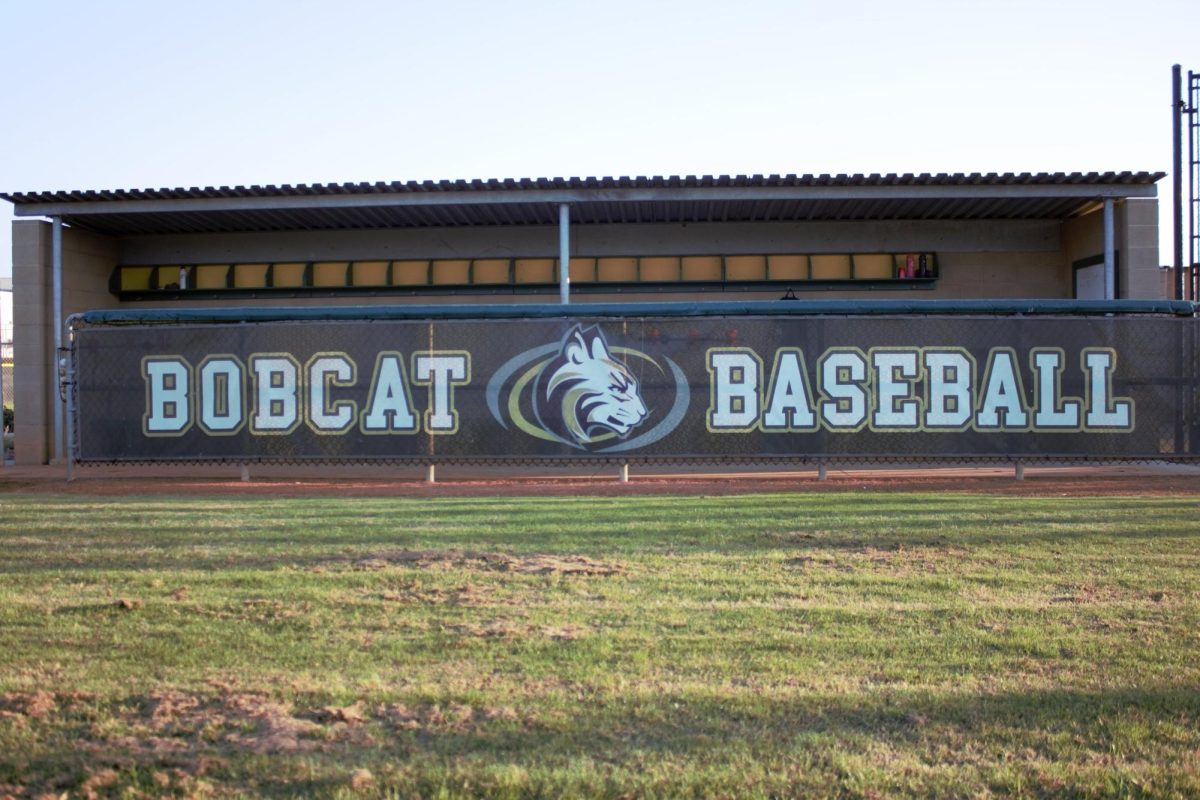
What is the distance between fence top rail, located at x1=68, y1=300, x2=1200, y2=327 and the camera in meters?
13.7

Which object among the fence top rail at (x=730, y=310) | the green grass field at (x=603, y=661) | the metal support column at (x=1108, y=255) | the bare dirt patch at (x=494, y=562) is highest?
the metal support column at (x=1108, y=255)

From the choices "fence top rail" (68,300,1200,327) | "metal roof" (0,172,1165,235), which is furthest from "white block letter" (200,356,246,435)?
"metal roof" (0,172,1165,235)

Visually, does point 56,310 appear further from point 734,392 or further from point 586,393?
point 734,392

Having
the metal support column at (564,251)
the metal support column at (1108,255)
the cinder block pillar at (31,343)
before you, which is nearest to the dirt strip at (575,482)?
the cinder block pillar at (31,343)

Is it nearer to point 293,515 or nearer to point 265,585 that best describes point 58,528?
point 293,515

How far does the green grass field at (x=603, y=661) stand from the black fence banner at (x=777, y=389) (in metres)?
4.18

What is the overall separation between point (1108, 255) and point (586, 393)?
9.89m

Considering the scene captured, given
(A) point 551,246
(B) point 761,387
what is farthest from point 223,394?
(A) point 551,246

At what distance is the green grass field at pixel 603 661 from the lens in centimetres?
409

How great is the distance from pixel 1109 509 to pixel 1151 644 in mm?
5451

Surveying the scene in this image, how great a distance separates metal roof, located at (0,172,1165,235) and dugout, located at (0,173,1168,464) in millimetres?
40

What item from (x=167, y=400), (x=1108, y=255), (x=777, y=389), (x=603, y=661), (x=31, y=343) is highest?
(x=1108, y=255)

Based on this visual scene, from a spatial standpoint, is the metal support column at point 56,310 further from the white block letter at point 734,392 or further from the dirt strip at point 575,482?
the white block letter at point 734,392

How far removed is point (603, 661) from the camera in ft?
17.9
